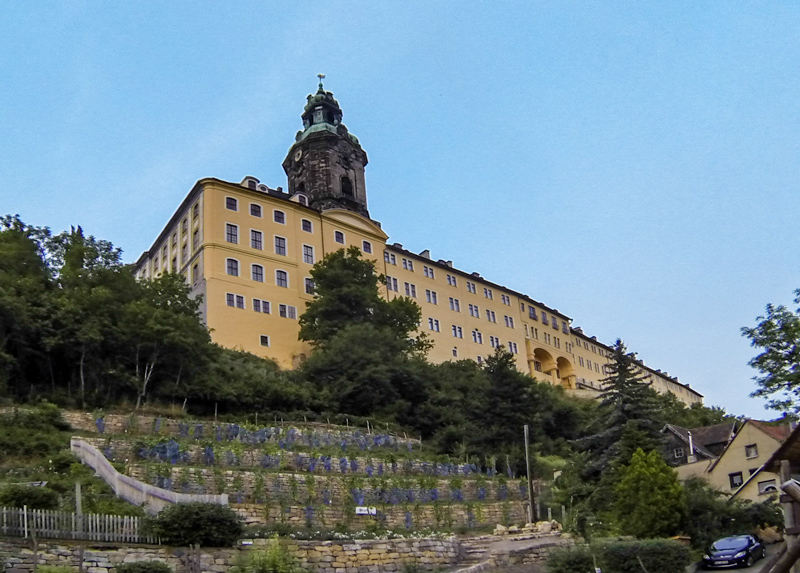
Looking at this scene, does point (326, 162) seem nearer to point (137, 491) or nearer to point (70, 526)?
point (137, 491)

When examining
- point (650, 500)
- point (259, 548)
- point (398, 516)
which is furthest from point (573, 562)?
point (398, 516)

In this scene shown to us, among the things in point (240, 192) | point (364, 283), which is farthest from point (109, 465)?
point (240, 192)

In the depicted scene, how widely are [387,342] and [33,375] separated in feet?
64.1

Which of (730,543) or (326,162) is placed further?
(326,162)

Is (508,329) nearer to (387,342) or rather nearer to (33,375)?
(387,342)

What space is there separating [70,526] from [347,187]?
179 ft

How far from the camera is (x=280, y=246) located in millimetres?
60688

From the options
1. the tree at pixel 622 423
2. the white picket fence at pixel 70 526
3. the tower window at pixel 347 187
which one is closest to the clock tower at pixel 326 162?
the tower window at pixel 347 187

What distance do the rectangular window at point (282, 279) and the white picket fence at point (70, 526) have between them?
39495 mm

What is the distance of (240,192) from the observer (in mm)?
59531

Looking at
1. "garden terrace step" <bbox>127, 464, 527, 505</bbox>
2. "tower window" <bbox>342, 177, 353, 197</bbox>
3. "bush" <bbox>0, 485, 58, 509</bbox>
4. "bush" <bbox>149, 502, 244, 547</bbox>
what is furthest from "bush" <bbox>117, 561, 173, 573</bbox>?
"tower window" <bbox>342, 177, 353, 197</bbox>

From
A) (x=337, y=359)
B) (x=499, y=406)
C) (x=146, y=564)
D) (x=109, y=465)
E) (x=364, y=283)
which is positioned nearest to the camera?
(x=146, y=564)

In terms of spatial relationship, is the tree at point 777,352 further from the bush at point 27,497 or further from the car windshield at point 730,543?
the bush at point 27,497

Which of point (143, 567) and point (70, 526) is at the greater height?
point (70, 526)
